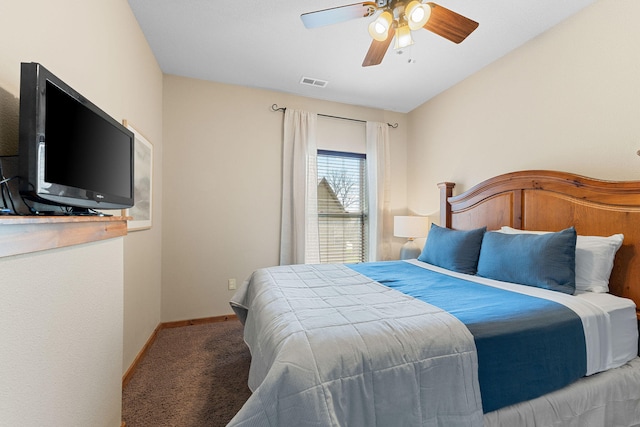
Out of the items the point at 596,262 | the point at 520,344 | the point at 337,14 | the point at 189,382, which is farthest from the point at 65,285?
the point at 596,262

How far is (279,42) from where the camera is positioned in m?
2.42

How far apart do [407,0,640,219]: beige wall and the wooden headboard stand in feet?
0.56

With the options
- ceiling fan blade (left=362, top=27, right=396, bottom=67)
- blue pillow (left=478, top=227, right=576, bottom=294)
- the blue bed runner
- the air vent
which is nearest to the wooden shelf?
the blue bed runner

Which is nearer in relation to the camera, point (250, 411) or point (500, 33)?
point (250, 411)

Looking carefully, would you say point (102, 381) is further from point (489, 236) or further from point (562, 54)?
point (562, 54)

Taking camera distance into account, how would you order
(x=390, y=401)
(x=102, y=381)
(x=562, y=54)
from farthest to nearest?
(x=562, y=54)
(x=102, y=381)
(x=390, y=401)

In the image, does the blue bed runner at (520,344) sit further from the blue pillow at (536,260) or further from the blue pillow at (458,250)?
the blue pillow at (458,250)

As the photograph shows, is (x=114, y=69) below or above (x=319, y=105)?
below

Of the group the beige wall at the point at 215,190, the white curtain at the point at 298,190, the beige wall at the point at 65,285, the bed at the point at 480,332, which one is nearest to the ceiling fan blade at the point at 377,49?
the white curtain at the point at 298,190

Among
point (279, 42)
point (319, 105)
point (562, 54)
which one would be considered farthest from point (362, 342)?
point (319, 105)

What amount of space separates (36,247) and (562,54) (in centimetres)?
337

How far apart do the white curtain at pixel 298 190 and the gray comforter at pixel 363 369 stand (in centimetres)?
199

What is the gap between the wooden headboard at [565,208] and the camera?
5.44 ft

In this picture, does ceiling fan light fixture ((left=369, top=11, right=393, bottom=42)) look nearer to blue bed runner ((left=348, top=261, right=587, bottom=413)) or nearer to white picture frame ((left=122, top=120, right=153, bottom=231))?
blue bed runner ((left=348, top=261, right=587, bottom=413))
